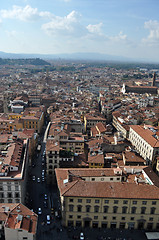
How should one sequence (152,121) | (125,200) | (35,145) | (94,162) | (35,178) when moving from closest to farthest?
(125,200) < (94,162) < (35,178) < (35,145) < (152,121)

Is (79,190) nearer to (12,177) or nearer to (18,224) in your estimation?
(18,224)

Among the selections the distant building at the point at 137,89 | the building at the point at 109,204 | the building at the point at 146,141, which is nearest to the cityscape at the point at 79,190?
the building at the point at 109,204

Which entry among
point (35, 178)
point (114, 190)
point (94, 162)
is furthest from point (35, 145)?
point (114, 190)

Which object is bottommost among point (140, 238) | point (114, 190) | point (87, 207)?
point (140, 238)

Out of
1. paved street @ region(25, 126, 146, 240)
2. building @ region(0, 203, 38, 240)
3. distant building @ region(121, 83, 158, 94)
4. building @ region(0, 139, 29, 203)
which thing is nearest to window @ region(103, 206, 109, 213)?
paved street @ region(25, 126, 146, 240)

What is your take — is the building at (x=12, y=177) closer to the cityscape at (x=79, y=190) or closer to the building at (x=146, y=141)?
the cityscape at (x=79, y=190)

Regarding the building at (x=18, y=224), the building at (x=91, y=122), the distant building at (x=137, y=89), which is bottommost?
the building at (x=18, y=224)

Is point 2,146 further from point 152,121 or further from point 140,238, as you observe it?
point 152,121

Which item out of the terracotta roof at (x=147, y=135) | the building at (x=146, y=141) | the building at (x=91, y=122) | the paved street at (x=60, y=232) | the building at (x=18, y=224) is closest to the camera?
the building at (x=18, y=224)
